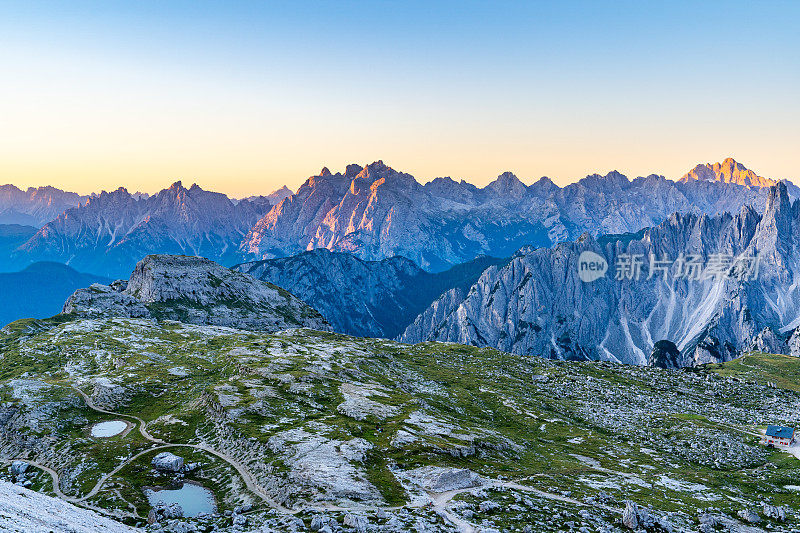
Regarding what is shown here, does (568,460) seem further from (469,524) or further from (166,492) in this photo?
(166,492)

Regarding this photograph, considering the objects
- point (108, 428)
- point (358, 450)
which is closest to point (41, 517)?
point (358, 450)

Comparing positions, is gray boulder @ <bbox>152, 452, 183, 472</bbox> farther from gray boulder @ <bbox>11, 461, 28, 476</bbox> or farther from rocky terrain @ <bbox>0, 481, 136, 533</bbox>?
gray boulder @ <bbox>11, 461, 28, 476</bbox>

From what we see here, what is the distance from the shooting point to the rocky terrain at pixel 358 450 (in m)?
60.5

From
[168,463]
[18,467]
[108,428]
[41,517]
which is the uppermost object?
[41,517]

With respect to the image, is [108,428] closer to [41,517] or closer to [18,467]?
[18,467]

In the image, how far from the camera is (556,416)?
478 feet

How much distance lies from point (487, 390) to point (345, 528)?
123279mm

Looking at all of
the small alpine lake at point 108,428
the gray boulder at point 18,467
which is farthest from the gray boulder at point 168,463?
the gray boulder at point 18,467

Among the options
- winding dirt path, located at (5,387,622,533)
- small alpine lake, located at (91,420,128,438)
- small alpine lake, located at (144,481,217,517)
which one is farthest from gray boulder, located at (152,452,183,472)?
small alpine lake, located at (91,420,128,438)

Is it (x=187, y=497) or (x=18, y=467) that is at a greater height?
(x=187, y=497)

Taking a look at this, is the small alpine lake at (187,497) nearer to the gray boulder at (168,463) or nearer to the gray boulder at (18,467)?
the gray boulder at (168,463)

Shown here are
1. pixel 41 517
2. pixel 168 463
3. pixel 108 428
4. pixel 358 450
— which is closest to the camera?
pixel 41 517

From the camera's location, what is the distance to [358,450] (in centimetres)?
7919

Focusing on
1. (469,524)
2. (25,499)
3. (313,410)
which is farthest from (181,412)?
(469,524)
